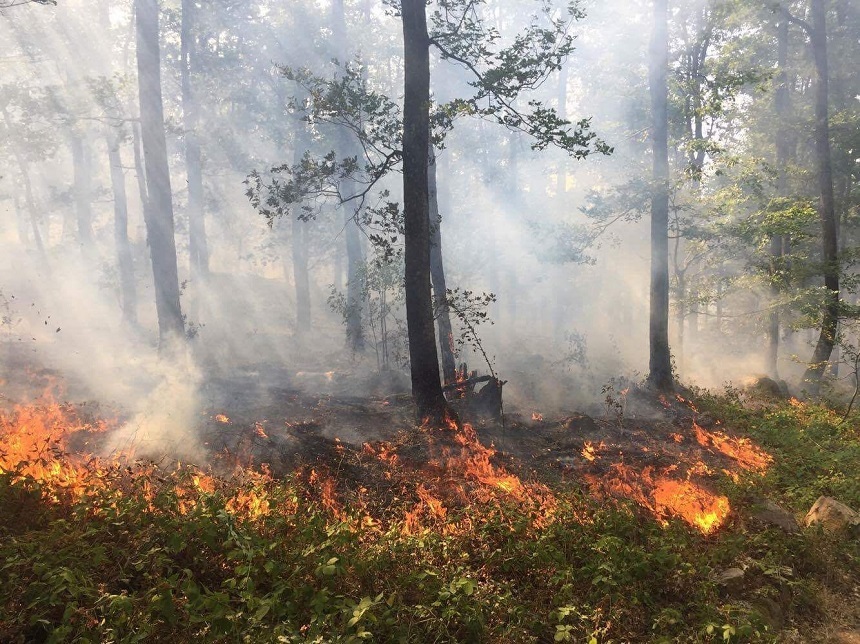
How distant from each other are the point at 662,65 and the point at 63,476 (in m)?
17.7

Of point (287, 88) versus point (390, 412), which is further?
point (287, 88)

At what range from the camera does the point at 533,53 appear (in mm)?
10266

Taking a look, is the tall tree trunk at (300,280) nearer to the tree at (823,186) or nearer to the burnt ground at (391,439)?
the burnt ground at (391,439)

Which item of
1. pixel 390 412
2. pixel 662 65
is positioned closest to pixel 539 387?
pixel 390 412

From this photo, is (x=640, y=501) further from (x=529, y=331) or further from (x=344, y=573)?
(x=529, y=331)

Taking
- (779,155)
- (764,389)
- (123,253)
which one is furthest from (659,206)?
(123,253)

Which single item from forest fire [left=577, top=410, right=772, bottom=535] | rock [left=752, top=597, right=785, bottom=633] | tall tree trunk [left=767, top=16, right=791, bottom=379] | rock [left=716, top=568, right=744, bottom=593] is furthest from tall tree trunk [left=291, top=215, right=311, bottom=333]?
rock [left=752, top=597, right=785, bottom=633]

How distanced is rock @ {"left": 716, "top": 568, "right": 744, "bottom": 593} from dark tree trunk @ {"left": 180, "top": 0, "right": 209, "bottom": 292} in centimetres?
2592

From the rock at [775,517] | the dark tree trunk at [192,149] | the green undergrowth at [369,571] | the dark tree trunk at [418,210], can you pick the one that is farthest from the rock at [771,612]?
the dark tree trunk at [192,149]

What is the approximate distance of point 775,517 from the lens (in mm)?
7219

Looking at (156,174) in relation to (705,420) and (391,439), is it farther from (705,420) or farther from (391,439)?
(705,420)

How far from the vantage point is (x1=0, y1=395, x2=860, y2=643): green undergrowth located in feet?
13.3

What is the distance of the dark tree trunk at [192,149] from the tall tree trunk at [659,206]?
19.7m

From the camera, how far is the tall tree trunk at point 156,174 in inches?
587
